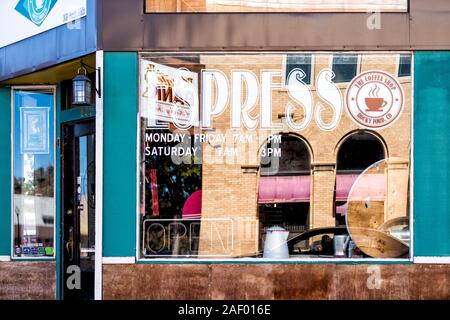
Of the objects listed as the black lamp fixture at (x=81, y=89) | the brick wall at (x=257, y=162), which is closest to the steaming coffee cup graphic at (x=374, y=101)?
the brick wall at (x=257, y=162)

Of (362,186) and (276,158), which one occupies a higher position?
(276,158)

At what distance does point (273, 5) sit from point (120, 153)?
8.65 feet

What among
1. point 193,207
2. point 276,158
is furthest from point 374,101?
point 193,207

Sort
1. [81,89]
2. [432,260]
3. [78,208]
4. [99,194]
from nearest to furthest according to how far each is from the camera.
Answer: [432,260] → [99,194] → [81,89] → [78,208]

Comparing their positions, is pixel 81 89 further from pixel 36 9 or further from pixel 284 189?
pixel 284 189

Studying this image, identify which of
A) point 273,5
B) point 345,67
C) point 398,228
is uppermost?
point 273,5

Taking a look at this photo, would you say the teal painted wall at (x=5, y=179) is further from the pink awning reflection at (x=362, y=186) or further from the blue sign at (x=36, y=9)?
the pink awning reflection at (x=362, y=186)

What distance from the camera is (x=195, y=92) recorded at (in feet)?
28.1

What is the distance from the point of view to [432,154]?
8.26 m

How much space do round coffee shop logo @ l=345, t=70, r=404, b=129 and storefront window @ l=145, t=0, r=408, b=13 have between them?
2.68 feet

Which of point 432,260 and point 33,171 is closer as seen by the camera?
point 432,260

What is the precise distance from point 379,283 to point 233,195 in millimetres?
2066

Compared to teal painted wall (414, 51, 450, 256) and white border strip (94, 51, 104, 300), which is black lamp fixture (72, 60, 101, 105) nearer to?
white border strip (94, 51, 104, 300)
